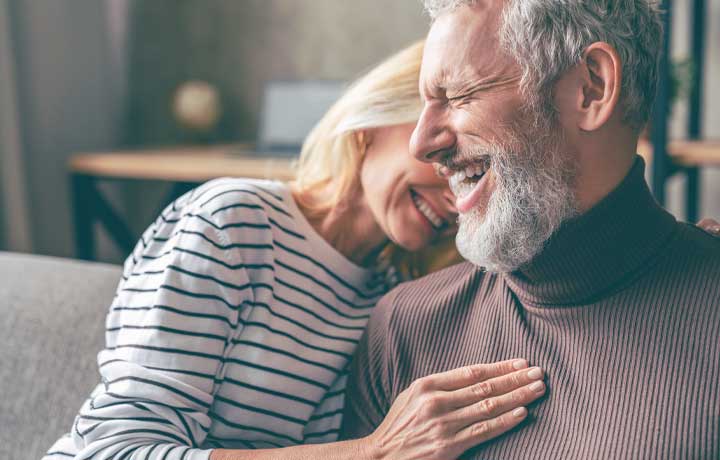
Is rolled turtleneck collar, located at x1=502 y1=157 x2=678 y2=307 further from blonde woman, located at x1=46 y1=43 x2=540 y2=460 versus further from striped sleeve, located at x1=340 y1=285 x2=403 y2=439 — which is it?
striped sleeve, located at x1=340 y1=285 x2=403 y2=439

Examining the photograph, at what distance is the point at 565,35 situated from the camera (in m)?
0.89

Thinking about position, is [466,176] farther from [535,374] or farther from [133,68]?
[133,68]

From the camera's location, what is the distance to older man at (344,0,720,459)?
873 mm

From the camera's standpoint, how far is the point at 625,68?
90cm

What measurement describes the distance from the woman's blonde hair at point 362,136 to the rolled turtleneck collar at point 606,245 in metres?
0.33

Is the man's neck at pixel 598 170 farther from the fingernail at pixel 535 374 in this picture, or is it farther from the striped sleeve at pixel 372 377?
the striped sleeve at pixel 372 377

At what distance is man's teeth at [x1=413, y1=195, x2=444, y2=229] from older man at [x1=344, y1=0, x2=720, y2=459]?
192mm

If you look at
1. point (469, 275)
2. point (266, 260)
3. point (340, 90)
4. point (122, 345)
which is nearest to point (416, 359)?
point (469, 275)

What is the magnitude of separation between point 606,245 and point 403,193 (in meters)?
0.34

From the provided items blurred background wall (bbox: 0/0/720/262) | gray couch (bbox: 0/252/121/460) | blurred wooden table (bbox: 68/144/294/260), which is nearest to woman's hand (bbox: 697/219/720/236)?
gray couch (bbox: 0/252/121/460)

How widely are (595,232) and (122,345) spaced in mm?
610

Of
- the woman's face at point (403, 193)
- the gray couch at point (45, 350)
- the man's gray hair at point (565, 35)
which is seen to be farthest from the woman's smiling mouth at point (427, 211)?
the gray couch at point (45, 350)

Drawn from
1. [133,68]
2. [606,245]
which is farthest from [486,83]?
[133,68]

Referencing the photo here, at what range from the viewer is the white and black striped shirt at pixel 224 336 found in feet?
3.32
